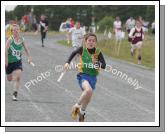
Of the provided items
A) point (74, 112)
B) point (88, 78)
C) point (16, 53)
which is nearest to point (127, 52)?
point (16, 53)

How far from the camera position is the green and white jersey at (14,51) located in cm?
1469

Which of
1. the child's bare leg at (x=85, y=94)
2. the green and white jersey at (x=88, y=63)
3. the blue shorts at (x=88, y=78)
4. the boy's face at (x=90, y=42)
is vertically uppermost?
the boy's face at (x=90, y=42)

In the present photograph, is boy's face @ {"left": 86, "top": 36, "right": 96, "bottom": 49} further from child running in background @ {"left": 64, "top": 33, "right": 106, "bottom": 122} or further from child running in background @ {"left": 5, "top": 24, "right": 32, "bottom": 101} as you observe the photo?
child running in background @ {"left": 5, "top": 24, "right": 32, "bottom": 101}

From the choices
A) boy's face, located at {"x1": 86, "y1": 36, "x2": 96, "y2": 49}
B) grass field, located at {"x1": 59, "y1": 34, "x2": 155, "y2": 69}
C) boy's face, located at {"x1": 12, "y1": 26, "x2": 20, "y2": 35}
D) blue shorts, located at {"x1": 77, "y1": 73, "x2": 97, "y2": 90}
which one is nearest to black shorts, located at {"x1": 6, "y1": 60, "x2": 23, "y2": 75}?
boy's face, located at {"x1": 12, "y1": 26, "x2": 20, "y2": 35}

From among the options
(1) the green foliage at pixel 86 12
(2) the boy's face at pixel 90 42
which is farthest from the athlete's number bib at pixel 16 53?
(1) the green foliage at pixel 86 12

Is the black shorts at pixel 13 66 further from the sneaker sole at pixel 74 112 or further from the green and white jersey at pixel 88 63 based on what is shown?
the sneaker sole at pixel 74 112

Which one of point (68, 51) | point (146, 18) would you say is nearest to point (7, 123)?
point (68, 51)

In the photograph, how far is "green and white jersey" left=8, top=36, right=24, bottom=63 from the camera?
1469 cm

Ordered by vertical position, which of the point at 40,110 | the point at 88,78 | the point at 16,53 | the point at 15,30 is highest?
the point at 15,30

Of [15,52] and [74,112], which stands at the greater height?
[15,52]

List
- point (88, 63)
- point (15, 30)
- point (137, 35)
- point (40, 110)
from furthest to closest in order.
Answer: point (137, 35) → point (15, 30) → point (40, 110) → point (88, 63)

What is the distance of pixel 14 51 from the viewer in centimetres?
1476

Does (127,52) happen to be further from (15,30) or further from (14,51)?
(15,30)

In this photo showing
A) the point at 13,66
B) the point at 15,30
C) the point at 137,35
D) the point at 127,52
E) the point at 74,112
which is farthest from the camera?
the point at 127,52
